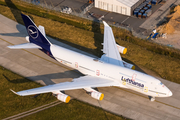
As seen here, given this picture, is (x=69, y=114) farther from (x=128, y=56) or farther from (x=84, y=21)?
(x=84, y=21)

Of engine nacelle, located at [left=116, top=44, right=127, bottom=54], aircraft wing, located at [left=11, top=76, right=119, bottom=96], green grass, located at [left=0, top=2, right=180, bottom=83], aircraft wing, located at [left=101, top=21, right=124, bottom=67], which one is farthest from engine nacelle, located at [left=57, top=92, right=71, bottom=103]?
engine nacelle, located at [left=116, top=44, right=127, bottom=54]

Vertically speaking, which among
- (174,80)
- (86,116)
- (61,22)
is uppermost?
(61,22)

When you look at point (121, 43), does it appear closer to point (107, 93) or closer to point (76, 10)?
point (107, 93)

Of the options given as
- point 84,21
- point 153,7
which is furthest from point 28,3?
point 153,7

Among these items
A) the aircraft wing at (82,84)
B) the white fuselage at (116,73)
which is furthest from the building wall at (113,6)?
the aircraft wing at (82,84)

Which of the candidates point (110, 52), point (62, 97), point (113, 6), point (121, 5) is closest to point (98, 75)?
point (110, 52)

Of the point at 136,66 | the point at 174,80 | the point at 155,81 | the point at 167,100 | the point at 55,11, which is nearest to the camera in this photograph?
the point at 155,81

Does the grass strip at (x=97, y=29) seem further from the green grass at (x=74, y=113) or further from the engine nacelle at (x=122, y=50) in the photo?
the green grass at (x=74, y=113)
